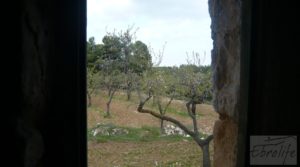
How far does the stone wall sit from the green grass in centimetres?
523

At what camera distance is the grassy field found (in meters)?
5.97

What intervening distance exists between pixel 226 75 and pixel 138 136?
18.0ft

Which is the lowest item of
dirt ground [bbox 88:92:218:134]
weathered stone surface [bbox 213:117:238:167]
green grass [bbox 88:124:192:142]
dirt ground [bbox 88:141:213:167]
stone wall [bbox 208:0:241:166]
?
dirt ground [bbox 88:141:213:167]

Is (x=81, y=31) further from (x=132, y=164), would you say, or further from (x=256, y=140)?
(x=132, y=164)

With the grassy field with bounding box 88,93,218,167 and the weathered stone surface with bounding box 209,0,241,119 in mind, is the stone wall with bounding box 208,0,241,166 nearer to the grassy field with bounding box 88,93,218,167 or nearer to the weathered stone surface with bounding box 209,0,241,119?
the weathered stone surface with bounding box 209,0,241,119

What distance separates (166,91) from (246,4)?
237 inches

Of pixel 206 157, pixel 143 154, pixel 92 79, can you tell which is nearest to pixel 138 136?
pixel 143 154

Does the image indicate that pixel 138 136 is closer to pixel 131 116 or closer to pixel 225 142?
pixel 131 116

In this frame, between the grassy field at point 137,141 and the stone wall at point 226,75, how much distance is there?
4.55 meters

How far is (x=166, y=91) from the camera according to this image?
686cm

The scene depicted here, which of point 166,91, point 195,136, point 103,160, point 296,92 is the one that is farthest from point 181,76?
point 296,92

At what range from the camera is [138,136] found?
6.68 metres

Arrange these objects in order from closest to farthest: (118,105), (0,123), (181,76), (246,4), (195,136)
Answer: (0,123) < (246,4) < (195,136) < (181,76) < (118,105)

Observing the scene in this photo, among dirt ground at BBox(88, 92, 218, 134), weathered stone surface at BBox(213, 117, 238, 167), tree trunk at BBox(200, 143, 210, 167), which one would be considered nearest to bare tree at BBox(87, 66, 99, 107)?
dirt ground at BBox(88, 92, 218, 134)
